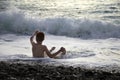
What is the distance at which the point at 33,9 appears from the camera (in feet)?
70.8

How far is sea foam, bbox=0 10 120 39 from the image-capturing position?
16109 mm

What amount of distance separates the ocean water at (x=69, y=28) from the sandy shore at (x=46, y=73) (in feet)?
3.21

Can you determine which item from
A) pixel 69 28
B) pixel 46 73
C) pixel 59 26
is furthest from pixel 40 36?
pixel 59 26

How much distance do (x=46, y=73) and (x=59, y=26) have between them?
9278mm

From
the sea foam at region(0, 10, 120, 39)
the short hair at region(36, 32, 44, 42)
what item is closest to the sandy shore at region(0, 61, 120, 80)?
the short hair at region(36, 32, 44, 42)

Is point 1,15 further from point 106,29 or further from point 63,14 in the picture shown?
point 106,29

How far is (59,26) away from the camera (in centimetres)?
1698

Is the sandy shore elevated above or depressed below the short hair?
below

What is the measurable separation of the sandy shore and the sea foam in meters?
7.16

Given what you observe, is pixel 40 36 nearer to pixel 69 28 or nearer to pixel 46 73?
pixel 46 73

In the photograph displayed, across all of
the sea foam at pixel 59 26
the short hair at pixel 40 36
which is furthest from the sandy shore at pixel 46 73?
the sea foam at pixel 59 26

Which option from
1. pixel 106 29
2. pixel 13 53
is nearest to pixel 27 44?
pixel 13 53

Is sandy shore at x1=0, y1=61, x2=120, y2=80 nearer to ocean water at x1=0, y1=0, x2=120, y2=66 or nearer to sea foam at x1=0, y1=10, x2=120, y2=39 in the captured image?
ocean water at x1=0, y1=0, x2=120, y2=66

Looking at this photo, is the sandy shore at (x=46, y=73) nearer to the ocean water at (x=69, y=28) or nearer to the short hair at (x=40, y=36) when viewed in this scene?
the ocean water at (x=69, y=28)
